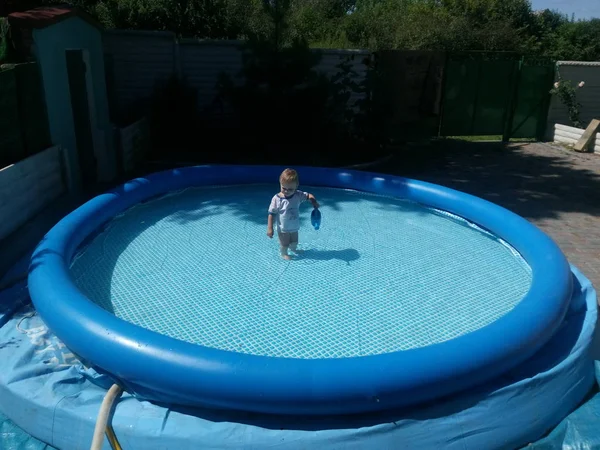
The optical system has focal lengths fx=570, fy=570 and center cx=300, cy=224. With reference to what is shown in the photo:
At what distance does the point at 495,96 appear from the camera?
13.5 meters

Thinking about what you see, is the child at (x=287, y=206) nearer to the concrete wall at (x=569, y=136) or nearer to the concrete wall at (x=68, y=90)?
the concrete wall at (x=68, y=90)

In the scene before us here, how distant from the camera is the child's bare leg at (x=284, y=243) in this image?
5.64 metres

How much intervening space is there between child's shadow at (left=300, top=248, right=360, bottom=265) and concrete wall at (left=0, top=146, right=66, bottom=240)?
3.12 m

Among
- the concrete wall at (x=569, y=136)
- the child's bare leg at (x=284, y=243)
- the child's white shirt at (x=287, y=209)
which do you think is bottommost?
the concrete wall at (x=569, y=136)

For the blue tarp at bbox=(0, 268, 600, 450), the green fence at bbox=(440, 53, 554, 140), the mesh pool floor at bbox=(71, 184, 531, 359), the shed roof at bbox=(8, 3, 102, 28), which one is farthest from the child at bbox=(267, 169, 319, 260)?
the green fence at bbox=(440, 53, 554, 140)

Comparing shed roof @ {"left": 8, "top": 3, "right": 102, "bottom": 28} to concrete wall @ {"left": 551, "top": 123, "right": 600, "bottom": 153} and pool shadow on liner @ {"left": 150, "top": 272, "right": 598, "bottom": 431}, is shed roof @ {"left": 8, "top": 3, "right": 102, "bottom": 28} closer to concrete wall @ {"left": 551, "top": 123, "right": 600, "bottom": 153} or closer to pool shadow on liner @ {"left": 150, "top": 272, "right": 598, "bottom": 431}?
pool shadow on liner @ {"left": 150, "top": 272, "right": 598, "bottom": 431}

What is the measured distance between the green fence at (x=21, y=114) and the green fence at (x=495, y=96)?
9.23m

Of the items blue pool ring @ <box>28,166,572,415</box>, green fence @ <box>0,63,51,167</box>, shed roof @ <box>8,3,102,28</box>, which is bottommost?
blue pool ring @ <box>28,166,572,415</box>

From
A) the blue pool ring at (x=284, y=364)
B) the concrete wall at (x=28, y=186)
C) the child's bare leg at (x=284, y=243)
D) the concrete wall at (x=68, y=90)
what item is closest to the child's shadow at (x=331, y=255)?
the child's bare leg at (x=284, y=243)

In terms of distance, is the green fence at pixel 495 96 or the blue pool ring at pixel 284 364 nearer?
the blue pool ring at pixel 284 364

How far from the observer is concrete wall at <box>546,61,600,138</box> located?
1357cm

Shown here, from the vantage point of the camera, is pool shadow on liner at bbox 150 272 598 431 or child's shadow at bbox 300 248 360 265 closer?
pool shadow on liner at bbox 150 272 598 431

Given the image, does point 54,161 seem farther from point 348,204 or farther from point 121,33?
point 121,33

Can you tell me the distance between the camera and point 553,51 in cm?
2605
